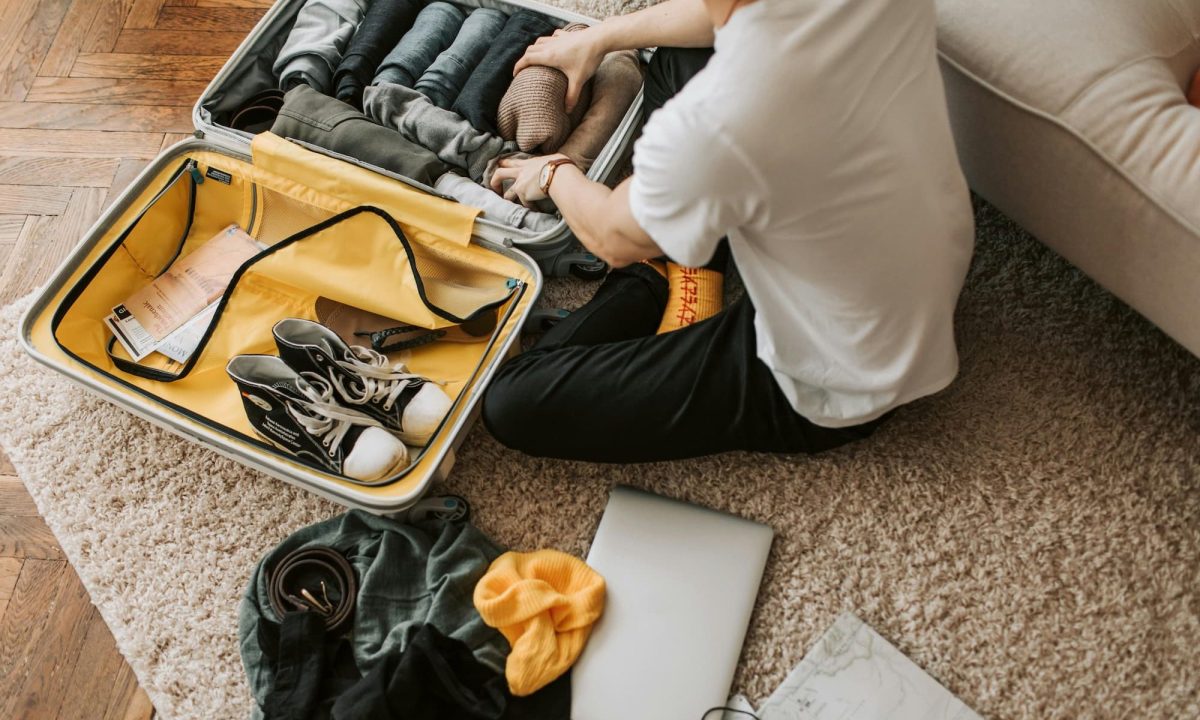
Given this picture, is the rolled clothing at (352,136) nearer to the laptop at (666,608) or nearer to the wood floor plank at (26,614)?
the laptop at (666,608)

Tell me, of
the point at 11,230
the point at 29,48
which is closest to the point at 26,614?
the point at 11,230

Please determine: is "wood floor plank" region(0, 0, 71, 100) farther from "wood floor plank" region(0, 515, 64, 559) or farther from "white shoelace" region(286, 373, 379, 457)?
"white shoelace" region(286, 373, 379, 457)

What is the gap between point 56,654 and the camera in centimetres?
125

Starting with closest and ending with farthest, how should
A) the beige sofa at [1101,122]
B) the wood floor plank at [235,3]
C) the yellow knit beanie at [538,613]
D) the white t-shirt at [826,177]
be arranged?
the white t-shirt at [826,177]
the beige sofa at [1101,122]
the yellow knit beanie at [538,613]
the wood floor plank at [235,3]

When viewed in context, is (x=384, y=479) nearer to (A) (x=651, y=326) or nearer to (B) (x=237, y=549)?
(B) (x=237, y=549)

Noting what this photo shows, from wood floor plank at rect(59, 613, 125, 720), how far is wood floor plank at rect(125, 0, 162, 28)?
3.83 feet

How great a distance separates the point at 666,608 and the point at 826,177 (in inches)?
25.6

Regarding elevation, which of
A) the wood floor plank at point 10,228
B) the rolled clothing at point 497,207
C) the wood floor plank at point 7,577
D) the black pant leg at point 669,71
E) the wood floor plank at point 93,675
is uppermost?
the black pant leg at point 669,71

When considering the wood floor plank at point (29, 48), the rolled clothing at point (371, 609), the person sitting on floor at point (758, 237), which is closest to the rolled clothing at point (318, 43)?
the person sitting on floor at point (758, 237)

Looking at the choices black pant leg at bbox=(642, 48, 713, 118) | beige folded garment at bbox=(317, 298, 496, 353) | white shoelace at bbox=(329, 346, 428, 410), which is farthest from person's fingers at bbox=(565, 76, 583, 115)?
white shoelace at bbox=(329, 346, 428, 410)

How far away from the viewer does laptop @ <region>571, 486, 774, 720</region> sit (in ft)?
3.72

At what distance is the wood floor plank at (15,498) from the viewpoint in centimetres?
134

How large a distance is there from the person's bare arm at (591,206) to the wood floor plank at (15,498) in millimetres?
842

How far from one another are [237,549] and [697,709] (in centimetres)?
68
